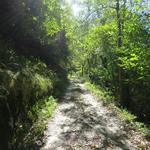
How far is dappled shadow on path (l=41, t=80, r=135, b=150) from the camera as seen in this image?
8.76m

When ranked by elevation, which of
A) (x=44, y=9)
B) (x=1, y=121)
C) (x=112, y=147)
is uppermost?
(x=44, y=9)

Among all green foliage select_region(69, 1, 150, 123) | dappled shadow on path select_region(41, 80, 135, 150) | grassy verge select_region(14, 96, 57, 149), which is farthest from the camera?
green foliage select_region(69, 1, 150, 123)

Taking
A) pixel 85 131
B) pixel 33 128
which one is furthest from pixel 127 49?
pixel 33 128

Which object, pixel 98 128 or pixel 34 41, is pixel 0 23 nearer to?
pixel 34 41

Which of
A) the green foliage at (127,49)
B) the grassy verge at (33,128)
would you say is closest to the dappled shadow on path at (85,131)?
the grassy verge at (33,128)

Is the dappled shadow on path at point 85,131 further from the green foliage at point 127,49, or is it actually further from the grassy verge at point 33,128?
the green foliage at point 127,49

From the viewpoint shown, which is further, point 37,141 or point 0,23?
point 0,23

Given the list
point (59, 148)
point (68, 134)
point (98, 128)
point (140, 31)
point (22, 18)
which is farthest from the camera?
point (22, 18)

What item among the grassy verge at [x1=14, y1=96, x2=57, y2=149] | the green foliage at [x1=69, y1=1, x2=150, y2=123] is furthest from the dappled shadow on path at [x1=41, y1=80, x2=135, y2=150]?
the green foliage at [x1=69, y1=1, x2=150, y2=123]

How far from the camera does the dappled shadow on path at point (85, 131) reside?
876cm

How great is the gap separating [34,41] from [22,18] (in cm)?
442

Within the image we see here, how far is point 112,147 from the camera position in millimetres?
8727

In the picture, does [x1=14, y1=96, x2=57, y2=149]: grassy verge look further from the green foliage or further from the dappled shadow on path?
the green foliage

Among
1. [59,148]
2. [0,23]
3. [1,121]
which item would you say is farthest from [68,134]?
[0,23]
